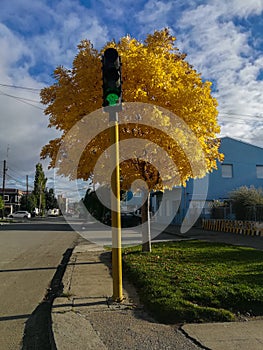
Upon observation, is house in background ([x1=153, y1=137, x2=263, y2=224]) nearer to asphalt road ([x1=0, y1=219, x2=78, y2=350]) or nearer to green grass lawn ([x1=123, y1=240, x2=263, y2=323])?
asphalt road ([x1=0, y1=219, x2=78, y2=350])

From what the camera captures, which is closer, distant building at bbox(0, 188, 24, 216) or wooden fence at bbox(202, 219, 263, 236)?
wooden fence at bbox(202, 219, 263, 236)

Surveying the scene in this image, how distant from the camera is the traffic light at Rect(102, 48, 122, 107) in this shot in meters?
6.31

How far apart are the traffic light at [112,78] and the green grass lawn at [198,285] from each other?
11.7 feet

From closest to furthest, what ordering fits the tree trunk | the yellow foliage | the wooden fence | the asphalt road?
1. the asphalt road
2. the yellow foliage
3. the tree trunk
4. the wooden fence

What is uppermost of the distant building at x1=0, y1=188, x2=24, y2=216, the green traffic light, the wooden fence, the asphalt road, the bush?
the distant building at x1=0, y1=188, x2=24, y2=216

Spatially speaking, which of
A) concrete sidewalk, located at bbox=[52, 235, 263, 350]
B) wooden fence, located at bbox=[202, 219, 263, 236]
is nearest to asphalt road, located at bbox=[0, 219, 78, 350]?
concrete sidewalk, located at bbox=[52, 235, 263, 350]

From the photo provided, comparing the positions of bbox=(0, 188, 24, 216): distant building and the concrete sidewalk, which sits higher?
bbox=(0, 188, 24, 216): distant building

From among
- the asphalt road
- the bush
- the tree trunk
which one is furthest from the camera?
the bush

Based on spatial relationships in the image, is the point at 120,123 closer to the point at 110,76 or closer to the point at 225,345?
the point at 110,76

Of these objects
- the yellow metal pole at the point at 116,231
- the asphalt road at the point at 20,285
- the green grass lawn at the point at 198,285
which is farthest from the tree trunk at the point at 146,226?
the yellow metal pole at the point at 116,231

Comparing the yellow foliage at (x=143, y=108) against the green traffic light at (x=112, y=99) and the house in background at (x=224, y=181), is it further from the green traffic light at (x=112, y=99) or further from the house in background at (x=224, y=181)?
the house in background at (x=224, y=181)

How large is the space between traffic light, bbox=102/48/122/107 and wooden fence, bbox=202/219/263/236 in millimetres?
15517

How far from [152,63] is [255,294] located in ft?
19.2

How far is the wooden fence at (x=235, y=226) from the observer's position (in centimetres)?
1988
